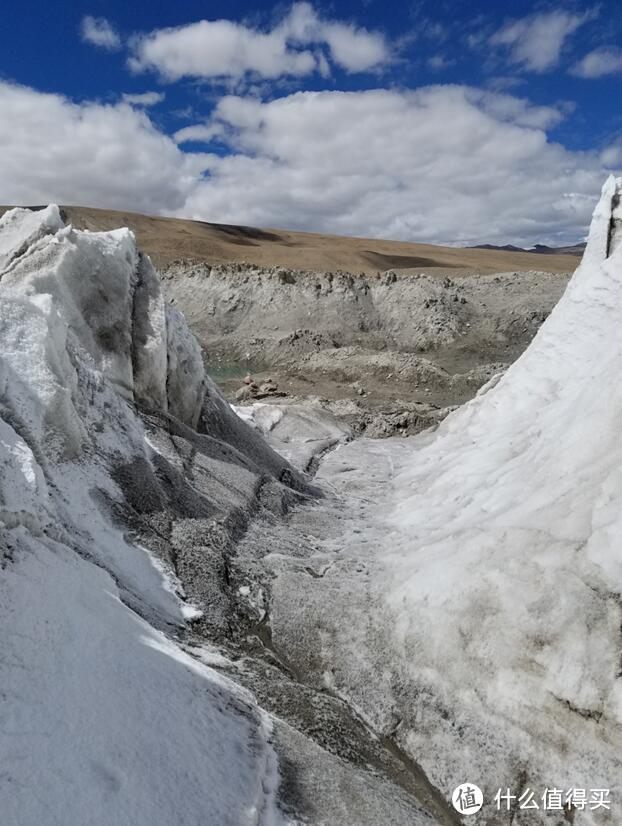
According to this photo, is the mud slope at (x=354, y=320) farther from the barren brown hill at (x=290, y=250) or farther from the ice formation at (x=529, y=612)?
the barren brown hill at (x=290, y=250)

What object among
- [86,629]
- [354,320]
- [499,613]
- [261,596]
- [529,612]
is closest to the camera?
[86,629]

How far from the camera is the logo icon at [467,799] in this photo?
4.07 meters

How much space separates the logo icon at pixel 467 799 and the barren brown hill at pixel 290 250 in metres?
47.2

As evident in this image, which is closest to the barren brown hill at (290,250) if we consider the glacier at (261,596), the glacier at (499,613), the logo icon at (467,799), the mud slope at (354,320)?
the mud slope at (354,320)

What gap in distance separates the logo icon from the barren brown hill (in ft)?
155

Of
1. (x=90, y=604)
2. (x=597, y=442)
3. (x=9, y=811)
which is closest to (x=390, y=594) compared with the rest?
(x=597, y=442)

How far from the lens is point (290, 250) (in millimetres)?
62875

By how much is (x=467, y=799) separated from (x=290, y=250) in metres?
61.6

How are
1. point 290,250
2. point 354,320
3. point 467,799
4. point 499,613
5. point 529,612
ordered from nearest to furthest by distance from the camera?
point 467,799 < point 529,612 < point 499,613 < point 354,320 < point 290,250

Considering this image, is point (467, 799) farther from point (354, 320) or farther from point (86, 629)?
point (354, 320)

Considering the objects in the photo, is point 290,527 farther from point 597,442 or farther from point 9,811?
point 9,811

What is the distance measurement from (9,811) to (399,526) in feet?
17.9

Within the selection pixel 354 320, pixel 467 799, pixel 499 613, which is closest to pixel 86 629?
pixel 467 799

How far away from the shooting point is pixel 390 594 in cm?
559
